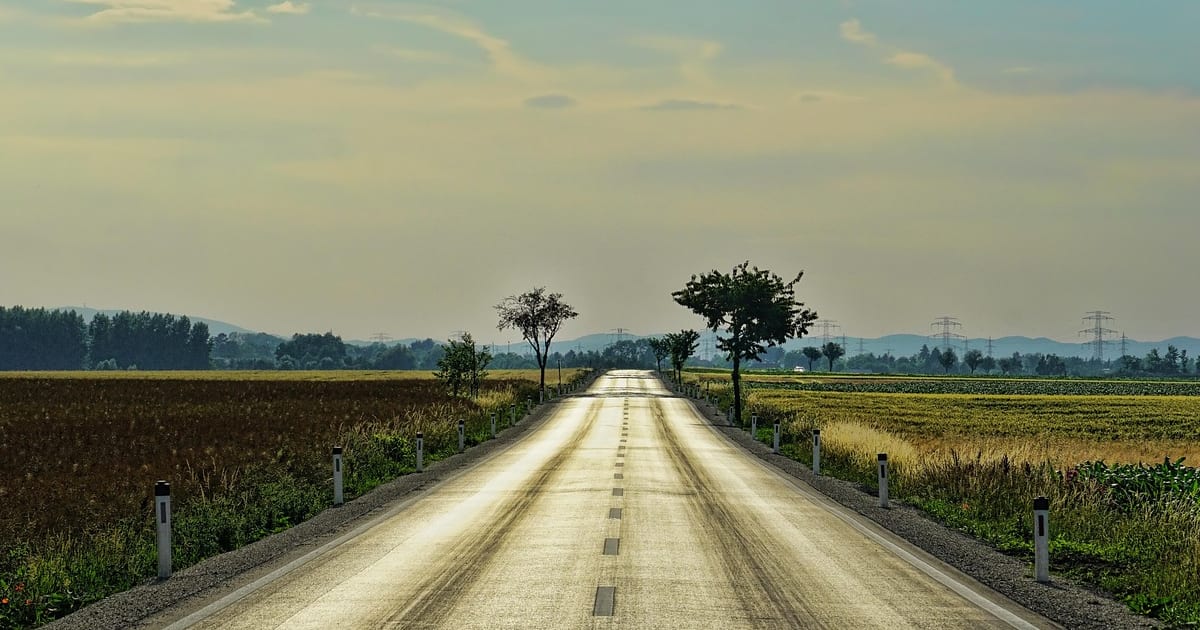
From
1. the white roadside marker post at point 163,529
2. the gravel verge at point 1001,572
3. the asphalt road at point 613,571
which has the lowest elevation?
the gravel verge at point 1001,572

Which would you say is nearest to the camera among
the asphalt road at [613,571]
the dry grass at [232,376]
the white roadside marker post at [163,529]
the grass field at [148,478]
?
the asphalt road at [613,571]

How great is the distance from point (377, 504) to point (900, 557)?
9.37 m

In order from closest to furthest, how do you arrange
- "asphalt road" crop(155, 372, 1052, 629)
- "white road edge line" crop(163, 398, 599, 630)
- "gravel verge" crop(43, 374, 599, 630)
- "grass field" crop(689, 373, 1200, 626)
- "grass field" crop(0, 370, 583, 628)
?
1. "asphalt road" crop(155, 372, 1052, 629)
2. "white road edge line" crop(163, 398, 599, 630)
3. "gravel verge" crop(43, 374, 599, 630)
4. "grass field" crop(689, 373, 1200, 626)
5. "grass field" crop(0, 370, 583, 628)

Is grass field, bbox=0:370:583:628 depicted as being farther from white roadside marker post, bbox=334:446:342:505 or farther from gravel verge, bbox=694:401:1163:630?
gravel verge, bbox=694:401:1163:630

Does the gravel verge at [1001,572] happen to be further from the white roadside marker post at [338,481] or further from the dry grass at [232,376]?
the dry grass at [232,376]

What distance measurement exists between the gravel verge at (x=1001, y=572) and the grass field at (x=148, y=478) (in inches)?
364

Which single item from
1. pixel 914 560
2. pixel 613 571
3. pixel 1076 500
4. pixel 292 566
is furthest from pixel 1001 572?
pixel 292 566

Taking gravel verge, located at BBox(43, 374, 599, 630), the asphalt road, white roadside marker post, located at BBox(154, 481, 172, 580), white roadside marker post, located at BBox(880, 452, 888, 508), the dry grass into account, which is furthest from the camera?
the dry grass

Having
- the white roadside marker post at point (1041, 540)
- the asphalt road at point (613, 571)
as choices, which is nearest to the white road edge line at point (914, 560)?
the asphalt road at point (613, 571)

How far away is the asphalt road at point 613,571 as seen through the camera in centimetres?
933

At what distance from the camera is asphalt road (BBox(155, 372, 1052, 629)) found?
30.6 ft

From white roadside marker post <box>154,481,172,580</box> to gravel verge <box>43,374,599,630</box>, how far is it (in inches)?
6.2

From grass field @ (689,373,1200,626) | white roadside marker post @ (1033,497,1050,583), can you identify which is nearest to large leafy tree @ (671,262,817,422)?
grass field @ (689,373,1200,626)

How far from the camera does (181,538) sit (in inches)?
538
